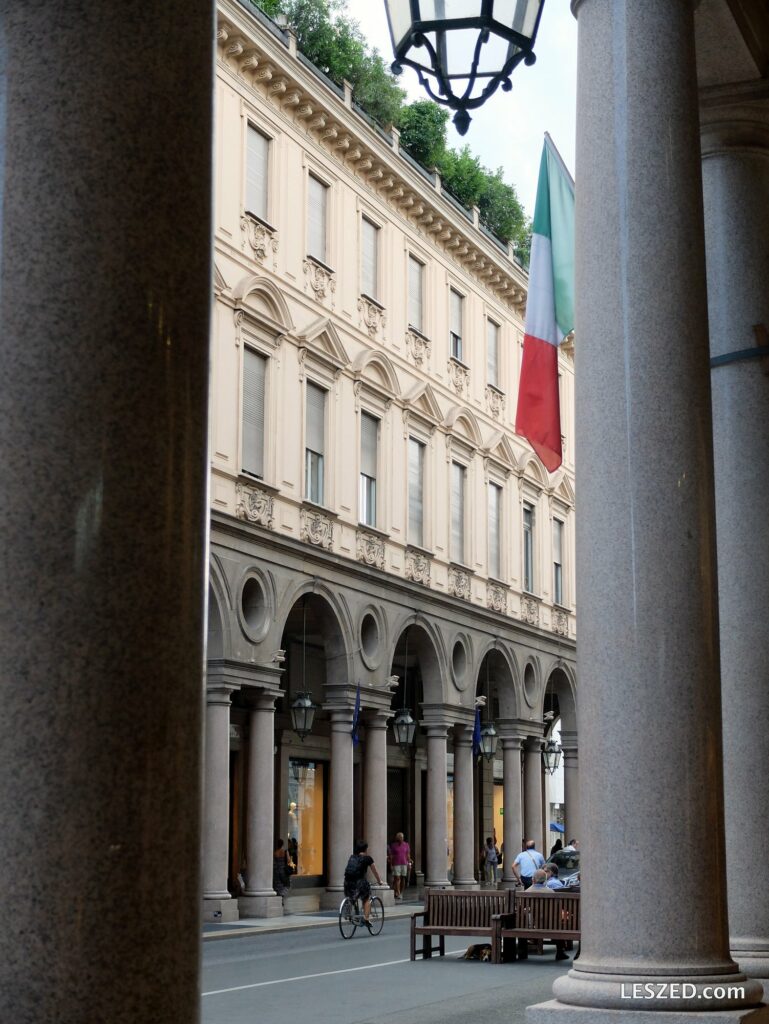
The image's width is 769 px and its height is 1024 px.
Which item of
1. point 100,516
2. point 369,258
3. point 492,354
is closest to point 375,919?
point 369,258

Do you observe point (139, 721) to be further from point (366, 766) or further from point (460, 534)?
point (460, 534)

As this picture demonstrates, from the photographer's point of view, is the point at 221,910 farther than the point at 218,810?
Yes

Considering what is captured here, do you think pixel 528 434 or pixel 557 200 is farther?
pixel 557 200

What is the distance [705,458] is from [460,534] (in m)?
31.7

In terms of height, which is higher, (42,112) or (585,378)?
(585,378)

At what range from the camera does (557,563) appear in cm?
4453

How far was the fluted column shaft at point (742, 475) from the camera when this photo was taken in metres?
7.40

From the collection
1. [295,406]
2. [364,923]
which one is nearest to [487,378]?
[295,406]

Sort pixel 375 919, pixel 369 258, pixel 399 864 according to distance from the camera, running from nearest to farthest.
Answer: pixel 375 919 → pixel 369 258 → pixel 399 864

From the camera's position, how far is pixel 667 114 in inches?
249

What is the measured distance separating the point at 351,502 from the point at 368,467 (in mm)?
1562

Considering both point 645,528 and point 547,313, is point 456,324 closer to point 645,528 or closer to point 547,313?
point 547,313

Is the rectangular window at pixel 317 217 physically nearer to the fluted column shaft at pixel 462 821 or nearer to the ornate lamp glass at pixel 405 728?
the ornate lamp glass at pixel 405 728

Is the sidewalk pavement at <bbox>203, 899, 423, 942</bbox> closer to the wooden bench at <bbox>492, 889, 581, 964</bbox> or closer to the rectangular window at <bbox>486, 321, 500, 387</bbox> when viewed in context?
the wooden bench at <bbox>492, 889, 581, 964</bbox>
